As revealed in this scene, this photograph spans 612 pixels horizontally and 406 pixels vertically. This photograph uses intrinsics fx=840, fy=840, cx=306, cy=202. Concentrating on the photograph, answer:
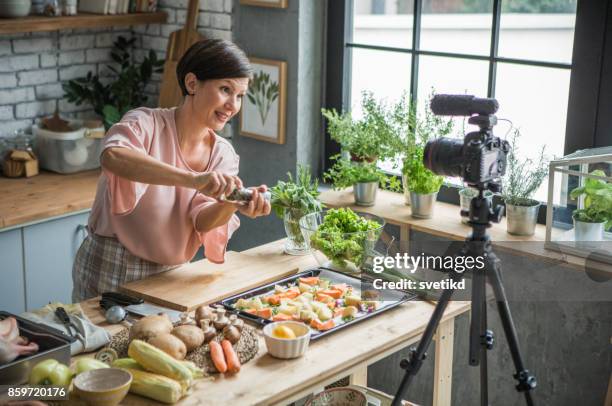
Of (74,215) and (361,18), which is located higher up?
(361,18)

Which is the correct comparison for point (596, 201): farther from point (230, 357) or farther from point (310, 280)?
point (230, 357)

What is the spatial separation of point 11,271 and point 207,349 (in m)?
1.67

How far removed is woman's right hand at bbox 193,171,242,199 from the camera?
7.93ft

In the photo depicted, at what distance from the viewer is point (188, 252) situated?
2844 mm

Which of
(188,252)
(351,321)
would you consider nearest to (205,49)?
(188,252)

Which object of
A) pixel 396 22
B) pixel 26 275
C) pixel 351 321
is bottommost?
pixel 26 275

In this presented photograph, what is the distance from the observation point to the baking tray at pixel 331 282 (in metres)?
2.37

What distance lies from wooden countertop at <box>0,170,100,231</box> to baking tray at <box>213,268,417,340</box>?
1328 mm

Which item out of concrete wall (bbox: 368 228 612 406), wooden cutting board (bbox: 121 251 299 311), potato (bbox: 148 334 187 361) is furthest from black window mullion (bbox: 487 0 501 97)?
potato (bbox: 148 334 187 361)

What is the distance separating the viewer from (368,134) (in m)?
3.52

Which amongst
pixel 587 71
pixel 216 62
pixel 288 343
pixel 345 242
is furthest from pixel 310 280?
pixel 587 71

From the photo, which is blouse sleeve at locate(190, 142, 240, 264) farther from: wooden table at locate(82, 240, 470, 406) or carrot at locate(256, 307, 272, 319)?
carrot at locate(256, 307, 272, 319)

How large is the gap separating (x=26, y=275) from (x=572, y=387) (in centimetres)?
226

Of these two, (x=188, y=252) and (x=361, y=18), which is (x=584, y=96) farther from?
(x=188, y=252)
